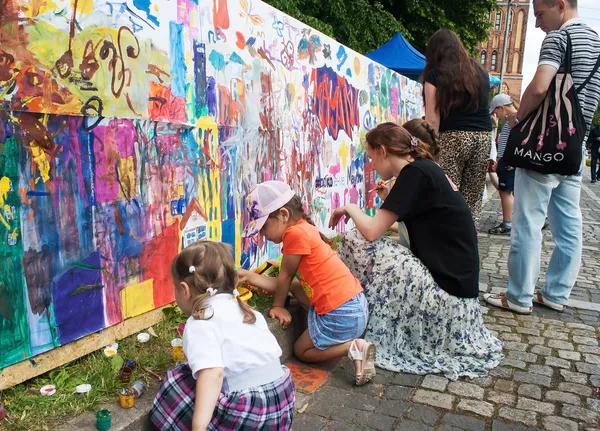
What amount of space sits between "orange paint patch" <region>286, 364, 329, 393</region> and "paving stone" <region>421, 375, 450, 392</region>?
0.52 m

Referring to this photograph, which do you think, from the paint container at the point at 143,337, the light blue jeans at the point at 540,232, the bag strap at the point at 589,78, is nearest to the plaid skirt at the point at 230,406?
the paint container at the point at 143,337

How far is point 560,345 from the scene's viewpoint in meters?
3.24

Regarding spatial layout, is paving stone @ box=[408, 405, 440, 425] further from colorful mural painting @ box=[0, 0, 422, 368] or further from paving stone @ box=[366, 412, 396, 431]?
colorful mural painting @ box=[0, 0, 422, 368]

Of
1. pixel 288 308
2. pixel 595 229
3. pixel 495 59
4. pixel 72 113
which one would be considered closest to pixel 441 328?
pixel 288 308

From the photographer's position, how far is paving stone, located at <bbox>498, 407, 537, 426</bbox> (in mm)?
2371

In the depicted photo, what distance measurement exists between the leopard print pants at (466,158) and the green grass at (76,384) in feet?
9.32

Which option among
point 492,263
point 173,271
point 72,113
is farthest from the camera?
point 492,263

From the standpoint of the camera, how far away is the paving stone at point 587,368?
2.88 metres

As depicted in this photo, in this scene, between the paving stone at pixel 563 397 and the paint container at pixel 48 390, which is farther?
the paving stone at pixel 563 397

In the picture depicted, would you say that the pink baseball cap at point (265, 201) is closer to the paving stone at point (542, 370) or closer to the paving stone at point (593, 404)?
the paving stone at point (542, 370)

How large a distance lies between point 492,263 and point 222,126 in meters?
3.30

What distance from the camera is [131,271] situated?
2.63 metres

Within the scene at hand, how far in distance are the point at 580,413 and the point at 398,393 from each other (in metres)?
0.82

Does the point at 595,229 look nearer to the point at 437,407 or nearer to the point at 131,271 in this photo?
the point at 437,407
